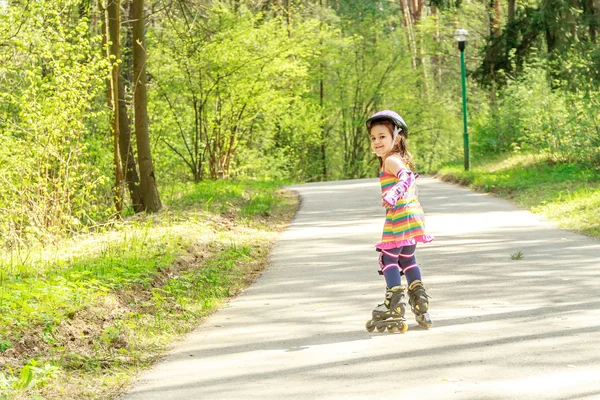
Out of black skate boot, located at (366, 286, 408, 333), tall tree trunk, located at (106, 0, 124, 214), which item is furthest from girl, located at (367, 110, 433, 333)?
tall tree trunk, located at (106, 0, 124, 214)

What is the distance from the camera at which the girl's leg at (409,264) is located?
7.27 meters

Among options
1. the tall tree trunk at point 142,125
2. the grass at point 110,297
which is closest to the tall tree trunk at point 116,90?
the tall tree trunk at point 142,125

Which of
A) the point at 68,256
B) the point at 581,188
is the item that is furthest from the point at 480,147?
the point at 68,256

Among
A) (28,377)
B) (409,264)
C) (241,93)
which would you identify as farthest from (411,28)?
(28,377)

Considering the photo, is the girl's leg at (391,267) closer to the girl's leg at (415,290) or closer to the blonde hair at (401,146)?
the girl's leg at (415,290)

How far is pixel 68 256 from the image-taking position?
10336 mm

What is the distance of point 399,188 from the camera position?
7035 mm

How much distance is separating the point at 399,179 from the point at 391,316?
107cm

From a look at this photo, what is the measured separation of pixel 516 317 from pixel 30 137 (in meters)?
8.00

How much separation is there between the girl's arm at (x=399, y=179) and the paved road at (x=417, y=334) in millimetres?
1053

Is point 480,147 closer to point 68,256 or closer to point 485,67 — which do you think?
point 485,67

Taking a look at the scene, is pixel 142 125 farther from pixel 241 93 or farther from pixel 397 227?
pixel 241 93

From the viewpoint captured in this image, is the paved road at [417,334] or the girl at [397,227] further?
the girl at [397,227]

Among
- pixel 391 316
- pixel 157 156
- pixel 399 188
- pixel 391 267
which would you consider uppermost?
pixel 157 156
